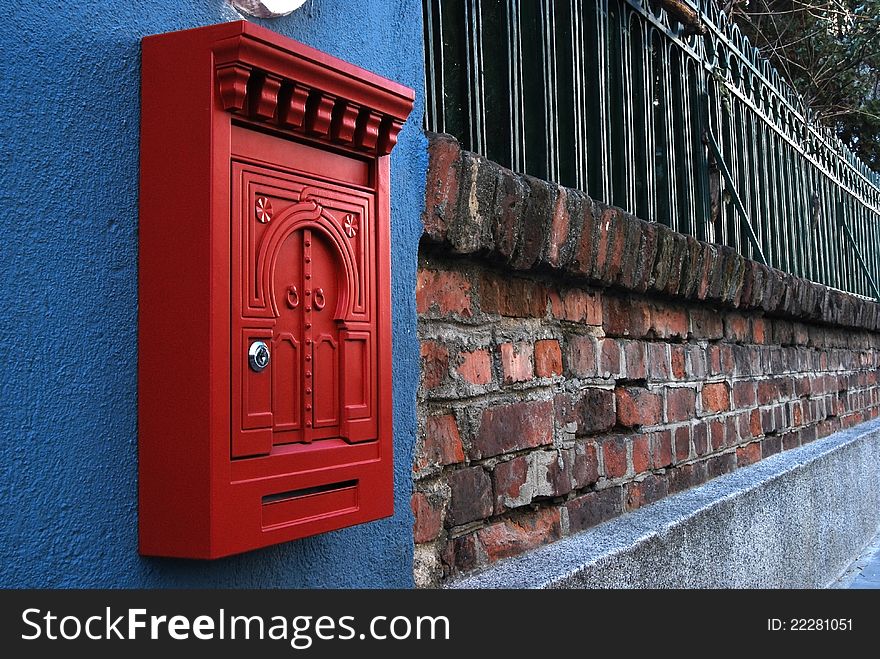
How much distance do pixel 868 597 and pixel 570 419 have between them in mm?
716

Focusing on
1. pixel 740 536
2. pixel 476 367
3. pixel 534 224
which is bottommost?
pixel 740 536

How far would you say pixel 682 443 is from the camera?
2805mm

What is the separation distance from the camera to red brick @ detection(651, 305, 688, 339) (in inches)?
104

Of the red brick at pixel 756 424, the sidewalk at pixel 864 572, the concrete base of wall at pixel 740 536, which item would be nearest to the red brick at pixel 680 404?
the concrete base of wall at pixel 740 536

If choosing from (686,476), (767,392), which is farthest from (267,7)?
(767,392)

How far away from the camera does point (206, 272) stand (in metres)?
0.98

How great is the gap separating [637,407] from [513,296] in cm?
70

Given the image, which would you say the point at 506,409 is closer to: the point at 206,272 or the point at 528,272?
the point at 528,272

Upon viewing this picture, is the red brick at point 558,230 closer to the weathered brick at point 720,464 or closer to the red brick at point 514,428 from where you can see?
the red brick at point 514,428

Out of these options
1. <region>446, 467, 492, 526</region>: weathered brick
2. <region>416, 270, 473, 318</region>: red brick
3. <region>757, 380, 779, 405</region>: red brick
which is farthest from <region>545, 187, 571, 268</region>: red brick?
<region>757, 380, 779, 405</region>: red brick

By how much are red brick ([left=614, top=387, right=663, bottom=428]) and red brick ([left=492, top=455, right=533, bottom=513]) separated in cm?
53

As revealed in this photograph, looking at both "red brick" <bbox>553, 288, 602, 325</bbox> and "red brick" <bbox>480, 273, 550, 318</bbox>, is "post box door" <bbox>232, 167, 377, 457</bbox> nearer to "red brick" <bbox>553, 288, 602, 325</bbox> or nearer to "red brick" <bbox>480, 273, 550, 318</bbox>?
"red brick" <bbox>480, 273, 550, 318</bbox>

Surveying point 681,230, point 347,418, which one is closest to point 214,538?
point 347,418

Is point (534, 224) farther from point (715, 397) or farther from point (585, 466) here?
point (715, 397)
